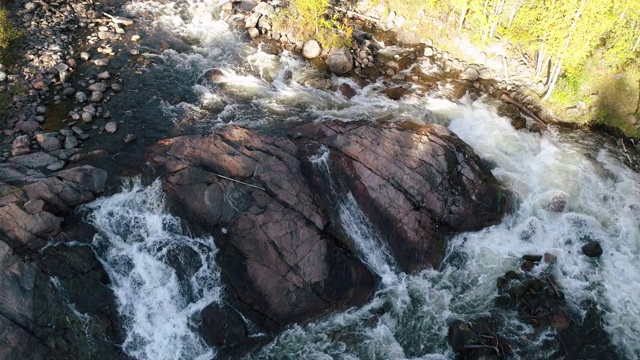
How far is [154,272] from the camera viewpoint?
20.4 metres

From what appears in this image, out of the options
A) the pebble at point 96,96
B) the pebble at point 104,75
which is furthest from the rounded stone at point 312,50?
the pebble at point 96,96

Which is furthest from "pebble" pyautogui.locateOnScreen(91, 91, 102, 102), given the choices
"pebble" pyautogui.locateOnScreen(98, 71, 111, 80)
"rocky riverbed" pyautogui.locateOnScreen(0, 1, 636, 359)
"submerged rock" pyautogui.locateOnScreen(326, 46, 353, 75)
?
"submerged rock" pyautogui.locateOnScreen(326, 46, 353, 75)

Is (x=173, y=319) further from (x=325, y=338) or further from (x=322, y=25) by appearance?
(x=322, y=25)

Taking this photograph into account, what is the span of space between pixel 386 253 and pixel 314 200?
15.0ft

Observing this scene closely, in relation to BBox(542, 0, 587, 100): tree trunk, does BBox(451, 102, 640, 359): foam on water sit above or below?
below

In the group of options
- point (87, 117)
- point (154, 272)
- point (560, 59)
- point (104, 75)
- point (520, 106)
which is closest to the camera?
point (154, 272)

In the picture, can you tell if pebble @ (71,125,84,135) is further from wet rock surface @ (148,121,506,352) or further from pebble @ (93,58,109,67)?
pebble @ (93,58,109,67)

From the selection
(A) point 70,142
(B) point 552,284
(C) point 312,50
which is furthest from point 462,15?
(A) point 70,142

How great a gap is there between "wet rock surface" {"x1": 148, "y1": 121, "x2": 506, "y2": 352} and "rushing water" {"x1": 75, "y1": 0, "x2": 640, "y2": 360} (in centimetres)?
78

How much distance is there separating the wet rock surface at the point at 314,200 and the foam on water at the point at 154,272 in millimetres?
783

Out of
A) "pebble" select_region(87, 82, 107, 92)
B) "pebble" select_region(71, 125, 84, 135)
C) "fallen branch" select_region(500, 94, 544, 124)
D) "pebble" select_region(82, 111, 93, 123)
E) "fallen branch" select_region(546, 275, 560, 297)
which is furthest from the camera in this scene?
"fallen branch" select_region(500, 94, 544, 124)

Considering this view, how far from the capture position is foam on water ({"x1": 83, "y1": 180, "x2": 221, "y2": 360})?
19.3 metres

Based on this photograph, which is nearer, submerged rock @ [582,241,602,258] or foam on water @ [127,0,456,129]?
submerged rock @ [582,241,602,258]

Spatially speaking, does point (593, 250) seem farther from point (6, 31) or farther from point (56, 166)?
point (6, 31)
